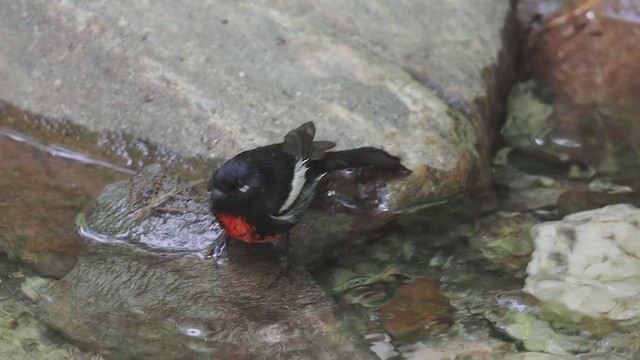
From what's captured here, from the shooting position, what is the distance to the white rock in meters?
3.52

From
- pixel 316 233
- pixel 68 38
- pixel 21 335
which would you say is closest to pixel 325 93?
pixel 316 233

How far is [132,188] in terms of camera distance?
3992 millimetres

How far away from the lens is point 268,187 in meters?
3.53

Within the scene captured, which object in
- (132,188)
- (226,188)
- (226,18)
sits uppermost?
(226,18)

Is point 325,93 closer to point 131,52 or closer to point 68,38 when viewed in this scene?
point 131,52

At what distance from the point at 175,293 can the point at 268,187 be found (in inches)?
23.6

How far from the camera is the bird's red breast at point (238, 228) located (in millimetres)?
3488

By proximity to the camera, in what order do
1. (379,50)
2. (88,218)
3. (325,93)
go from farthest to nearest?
(379,50) → (325,93) → (88,218)

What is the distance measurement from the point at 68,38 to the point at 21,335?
2.00 m

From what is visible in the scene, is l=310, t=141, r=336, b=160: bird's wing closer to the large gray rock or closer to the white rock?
the large gray rock

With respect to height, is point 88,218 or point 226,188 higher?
point 226,188

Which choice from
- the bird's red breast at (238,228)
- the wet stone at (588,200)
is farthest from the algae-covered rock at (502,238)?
the bird's red breast at (238,228)

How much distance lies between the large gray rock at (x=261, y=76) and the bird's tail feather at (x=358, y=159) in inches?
5.9

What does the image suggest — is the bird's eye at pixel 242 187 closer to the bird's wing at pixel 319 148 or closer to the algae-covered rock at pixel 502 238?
the bird's wing at pixel 319 148
